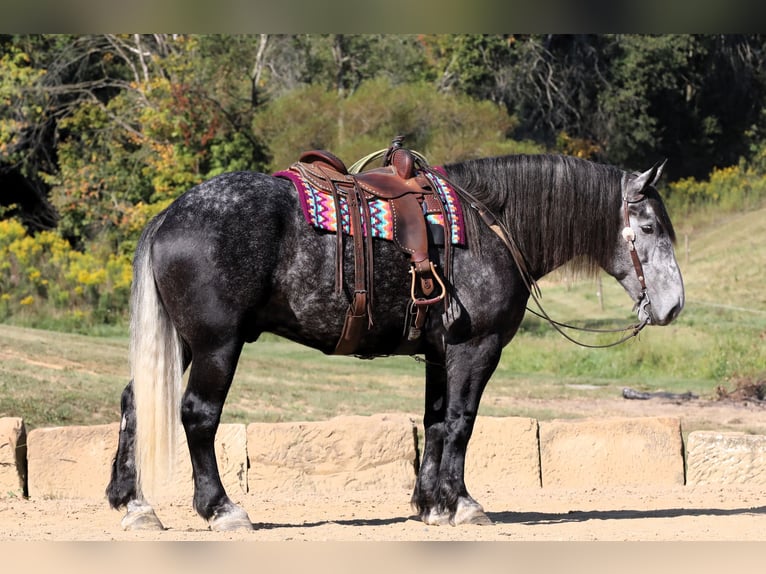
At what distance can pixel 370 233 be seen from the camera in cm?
666

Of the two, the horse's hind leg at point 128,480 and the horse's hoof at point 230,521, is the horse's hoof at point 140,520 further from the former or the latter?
the horse's hoof at point 230,521

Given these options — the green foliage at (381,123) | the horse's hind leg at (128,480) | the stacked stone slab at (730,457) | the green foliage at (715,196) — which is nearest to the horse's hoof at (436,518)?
the horse's hind leg at (128,480)

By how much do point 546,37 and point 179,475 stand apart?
67.7ft

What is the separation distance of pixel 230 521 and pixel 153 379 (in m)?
0.90

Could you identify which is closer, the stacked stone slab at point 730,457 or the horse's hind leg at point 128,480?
the horse's hind leg at point 128,480

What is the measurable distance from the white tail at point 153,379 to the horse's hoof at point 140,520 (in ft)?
0.74

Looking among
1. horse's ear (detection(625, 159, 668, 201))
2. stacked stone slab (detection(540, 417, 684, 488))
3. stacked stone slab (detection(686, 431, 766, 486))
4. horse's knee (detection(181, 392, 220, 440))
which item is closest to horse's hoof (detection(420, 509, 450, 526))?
horse's knee (detection(181, 392, 220, 440))

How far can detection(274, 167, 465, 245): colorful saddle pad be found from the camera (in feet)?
21.6

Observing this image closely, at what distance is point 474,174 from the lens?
729cm

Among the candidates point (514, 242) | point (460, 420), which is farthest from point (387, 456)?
point (514, 242)

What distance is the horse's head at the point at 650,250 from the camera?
7.09 m

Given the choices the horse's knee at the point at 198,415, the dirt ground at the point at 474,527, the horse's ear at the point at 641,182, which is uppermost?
the horse's ear at the point at 641,182

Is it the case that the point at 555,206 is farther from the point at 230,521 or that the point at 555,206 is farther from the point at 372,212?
the point at 230,521

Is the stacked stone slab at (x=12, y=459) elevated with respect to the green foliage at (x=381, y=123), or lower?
lower
